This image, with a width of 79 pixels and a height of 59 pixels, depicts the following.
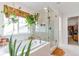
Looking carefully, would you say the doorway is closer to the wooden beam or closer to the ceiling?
the ceiling

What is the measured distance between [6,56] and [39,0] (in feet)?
2.91

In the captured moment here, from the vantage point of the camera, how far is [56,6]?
153 cm

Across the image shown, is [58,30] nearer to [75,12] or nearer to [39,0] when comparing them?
[75,12]

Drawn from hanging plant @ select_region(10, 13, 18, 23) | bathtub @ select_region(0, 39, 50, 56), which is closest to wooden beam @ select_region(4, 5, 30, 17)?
hanging plant @ select_region(10, 13, 18, 23)

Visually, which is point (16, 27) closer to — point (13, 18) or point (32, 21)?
point (13, 18)

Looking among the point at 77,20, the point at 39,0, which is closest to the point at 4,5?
the point at 39,0

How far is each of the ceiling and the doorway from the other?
0.10m

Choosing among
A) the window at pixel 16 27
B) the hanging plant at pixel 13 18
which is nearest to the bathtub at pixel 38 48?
the window at pixel 16 27

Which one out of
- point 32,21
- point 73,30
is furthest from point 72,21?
point 32,21

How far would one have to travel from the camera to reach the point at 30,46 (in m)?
1.54

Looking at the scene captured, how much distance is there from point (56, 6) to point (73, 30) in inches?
15.8

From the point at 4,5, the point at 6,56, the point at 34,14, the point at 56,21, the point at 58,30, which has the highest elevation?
the point at 4,5

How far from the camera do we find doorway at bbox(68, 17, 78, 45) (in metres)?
1.50

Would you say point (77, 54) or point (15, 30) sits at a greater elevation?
point (15, 30)
